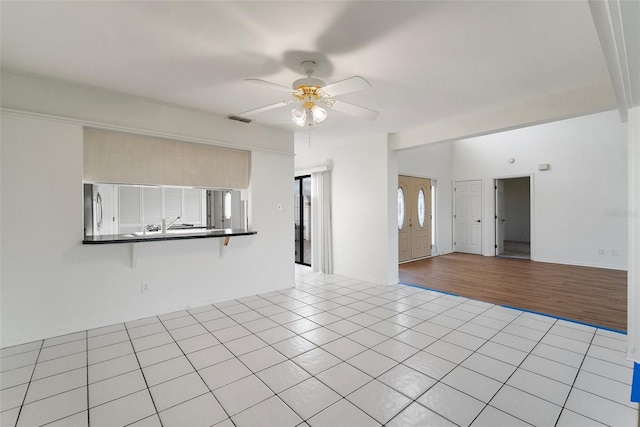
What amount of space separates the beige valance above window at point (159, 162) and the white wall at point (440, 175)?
191 inches

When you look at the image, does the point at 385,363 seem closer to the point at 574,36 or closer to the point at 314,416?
the point at 314,416

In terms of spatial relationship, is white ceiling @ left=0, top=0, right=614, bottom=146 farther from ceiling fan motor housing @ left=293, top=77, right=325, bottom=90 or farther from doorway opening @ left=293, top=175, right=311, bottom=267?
doorway opening @ left=293, top=175, right=311, bottom=267

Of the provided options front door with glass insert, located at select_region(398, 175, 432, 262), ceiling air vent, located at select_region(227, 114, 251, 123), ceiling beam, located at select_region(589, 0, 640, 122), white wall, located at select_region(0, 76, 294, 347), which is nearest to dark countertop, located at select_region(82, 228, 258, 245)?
white wall, located at select_region(0, 76, 294, 347)

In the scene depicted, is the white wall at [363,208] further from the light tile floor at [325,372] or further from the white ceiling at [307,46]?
the white ceiling at [307,46]

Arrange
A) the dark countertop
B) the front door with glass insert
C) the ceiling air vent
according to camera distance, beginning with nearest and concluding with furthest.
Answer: the dark countertop
the ceiling air vent
the front door with glass insert

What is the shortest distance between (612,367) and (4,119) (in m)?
6.00

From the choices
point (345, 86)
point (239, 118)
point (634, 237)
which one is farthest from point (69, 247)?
point (634, 237)

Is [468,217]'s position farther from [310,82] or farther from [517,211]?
[310,82]

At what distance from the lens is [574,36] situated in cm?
224

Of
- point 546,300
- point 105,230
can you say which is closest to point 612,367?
point 546,300

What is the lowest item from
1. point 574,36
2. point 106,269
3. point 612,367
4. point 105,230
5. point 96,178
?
point 612,367

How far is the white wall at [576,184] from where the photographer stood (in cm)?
594

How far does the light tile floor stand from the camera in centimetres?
188

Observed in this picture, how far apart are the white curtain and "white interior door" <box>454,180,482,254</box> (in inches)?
186
